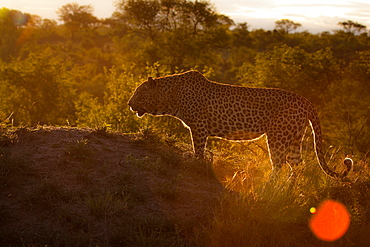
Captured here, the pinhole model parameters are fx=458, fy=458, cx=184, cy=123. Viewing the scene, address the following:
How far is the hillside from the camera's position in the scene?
→ 6.21m

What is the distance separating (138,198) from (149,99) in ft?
10.00

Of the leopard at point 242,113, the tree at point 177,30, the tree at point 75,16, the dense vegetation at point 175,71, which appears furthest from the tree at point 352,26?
the leopard at point 242,113

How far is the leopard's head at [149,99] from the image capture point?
375 inches

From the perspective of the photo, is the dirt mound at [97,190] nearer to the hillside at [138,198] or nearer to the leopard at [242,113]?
the hillside at [138,198]

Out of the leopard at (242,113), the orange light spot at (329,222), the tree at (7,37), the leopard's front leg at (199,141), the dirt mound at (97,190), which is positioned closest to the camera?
the dirt mound at (97,190)

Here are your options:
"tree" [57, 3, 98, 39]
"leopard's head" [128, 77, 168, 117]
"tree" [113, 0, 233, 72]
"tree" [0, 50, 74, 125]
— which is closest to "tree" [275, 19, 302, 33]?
"tree" [57, 3, 98, 39]

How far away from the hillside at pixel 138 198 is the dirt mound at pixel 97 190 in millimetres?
15

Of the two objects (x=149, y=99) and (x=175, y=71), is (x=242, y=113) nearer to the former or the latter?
(x=149, y=99)

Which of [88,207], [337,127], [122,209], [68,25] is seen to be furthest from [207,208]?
[68,25]

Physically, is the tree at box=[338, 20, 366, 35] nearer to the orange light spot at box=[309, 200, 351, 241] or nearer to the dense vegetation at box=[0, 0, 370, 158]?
the dense vegetation at box=[0, 0, 370, 158]

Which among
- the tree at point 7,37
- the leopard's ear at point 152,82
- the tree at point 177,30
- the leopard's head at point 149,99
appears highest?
the leopard's ear at point 152,82

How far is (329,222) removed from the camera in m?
7.31

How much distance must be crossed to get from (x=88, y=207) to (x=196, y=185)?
209 centimetres

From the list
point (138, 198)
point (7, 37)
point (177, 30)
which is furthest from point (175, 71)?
point (7, 37)
